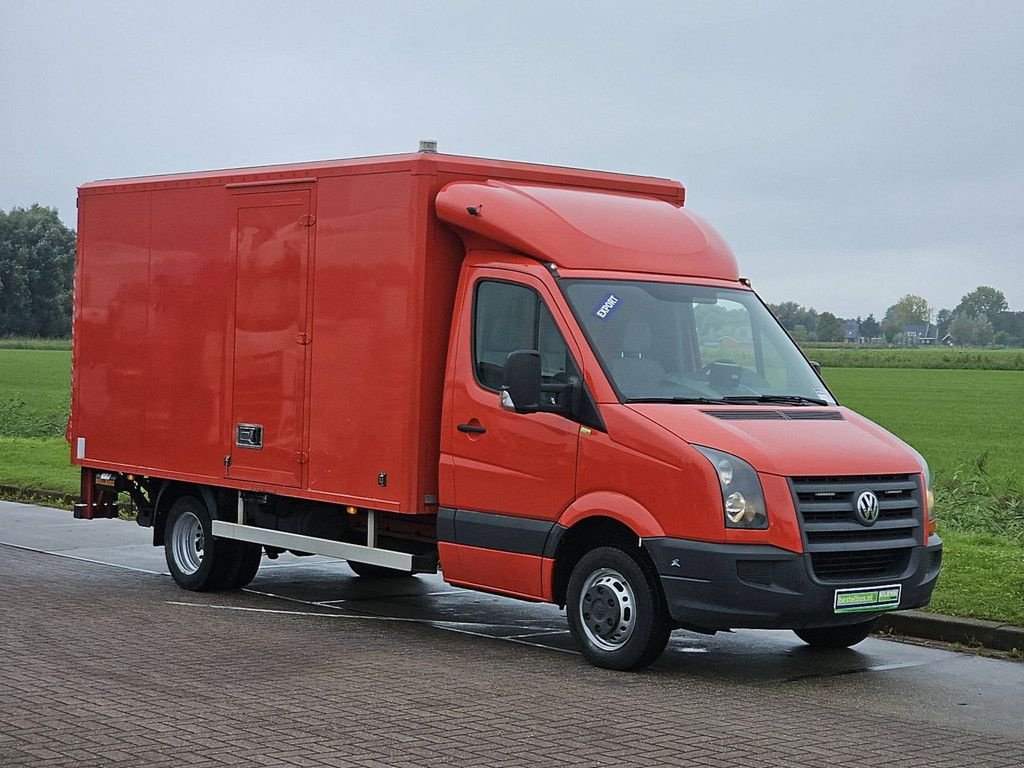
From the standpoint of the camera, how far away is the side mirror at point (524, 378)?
9648 millimetres

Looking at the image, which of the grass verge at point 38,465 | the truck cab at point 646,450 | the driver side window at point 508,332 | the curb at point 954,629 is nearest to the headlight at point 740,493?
the truck cab at point 646,450

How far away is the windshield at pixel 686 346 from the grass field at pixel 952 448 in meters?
2.42

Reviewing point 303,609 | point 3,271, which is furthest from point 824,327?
point 303,609

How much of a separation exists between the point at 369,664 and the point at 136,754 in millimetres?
2722

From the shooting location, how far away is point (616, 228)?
1059 centimetres

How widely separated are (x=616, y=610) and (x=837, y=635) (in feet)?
6.31

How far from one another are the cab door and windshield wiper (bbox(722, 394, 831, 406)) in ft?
3.46

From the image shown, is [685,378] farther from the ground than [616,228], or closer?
closer

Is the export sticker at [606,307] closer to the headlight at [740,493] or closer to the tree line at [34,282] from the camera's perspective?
the headlight at [740,493]

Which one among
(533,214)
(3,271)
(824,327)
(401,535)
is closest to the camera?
(533,214)

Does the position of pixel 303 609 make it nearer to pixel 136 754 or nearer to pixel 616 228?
pixel 616 228

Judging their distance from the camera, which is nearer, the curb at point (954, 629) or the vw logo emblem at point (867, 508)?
the vw logo emblem at point (867, 508)

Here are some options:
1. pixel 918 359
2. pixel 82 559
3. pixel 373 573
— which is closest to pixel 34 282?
pixel 918 359

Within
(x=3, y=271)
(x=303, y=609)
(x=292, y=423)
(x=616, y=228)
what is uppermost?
(x=3, y=271)
